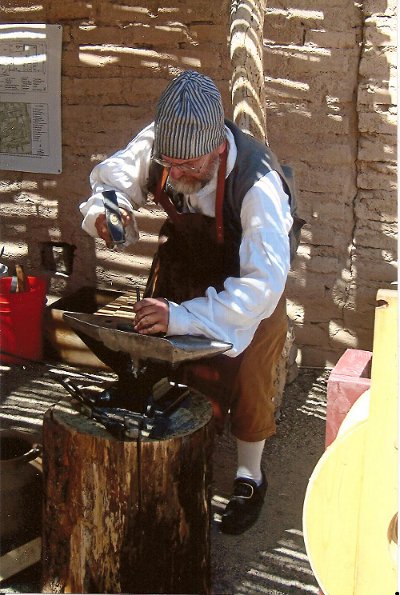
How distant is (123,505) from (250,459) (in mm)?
996

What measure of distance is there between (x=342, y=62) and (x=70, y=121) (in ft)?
6.22

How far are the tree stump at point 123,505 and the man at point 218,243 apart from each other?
43 cm

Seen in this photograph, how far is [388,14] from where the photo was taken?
4828mm

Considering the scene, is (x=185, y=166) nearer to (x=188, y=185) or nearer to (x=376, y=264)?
(x=188, y=185)

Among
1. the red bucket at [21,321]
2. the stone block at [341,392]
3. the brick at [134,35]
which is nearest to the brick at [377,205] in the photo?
the brick at [134,35]

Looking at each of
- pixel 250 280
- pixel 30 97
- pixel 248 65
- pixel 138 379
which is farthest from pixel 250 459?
pixel 30 97

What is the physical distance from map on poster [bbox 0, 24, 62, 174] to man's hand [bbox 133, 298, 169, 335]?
3.01m

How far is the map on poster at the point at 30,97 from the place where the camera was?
5.73m

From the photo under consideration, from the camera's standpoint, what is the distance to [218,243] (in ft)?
12.0

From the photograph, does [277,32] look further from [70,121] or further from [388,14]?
[70,121]

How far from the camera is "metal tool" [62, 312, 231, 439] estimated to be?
9.74 ft

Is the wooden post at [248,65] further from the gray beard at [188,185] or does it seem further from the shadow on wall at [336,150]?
the gray beard at [188,185]

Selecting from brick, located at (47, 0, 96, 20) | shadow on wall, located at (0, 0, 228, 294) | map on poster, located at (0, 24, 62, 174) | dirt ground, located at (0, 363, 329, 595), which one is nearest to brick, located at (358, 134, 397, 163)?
shadow on wall, located at (0, 0, 228, 294)

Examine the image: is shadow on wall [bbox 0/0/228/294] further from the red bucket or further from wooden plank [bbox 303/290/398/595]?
wooden plank [bbox 303/290/398/595]
